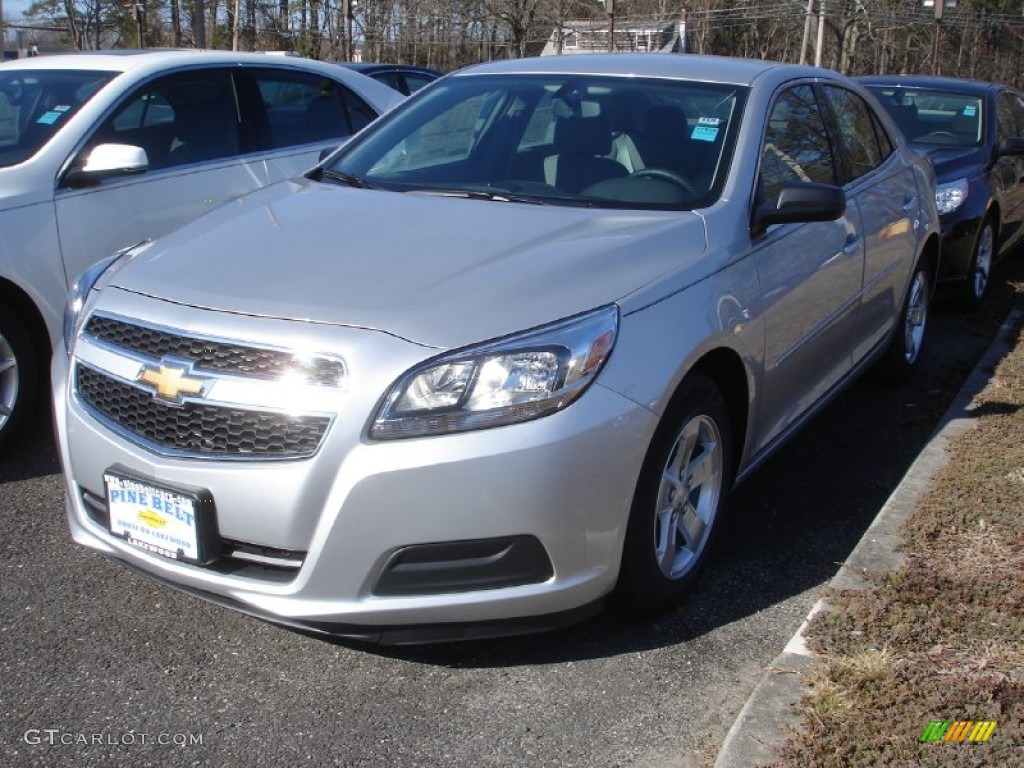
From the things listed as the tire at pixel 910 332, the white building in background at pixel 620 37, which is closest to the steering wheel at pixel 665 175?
the tire at pixel 910 332

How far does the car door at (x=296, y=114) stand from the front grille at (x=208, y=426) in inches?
116

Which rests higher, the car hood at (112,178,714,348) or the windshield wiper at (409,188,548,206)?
→ the windshield wiper at (409,188,548,206)

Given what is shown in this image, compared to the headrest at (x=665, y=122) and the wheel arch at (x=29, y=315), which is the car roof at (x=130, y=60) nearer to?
the wheel arch at (x=29, y=315)

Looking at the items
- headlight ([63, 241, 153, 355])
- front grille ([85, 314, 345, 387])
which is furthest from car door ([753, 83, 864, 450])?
headlight ([63, 241, 153, 355])

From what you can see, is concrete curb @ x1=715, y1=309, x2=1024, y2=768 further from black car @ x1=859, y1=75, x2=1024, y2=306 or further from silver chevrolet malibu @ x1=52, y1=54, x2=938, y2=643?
black car @ x1=859, y1=75, x2=1024, y2=306

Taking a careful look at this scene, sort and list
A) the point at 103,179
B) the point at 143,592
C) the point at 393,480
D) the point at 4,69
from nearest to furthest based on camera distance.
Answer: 1. the point at 393,480
2. the point at 143,592
3. the point at 103,179
4. the point at 4,69

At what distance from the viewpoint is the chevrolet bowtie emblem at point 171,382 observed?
2996 millimetres

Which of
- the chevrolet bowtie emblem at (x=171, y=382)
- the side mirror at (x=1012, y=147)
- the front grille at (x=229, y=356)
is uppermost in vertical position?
the side mirror at (x=1012, y=147)

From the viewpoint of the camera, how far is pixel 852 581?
11.8ft

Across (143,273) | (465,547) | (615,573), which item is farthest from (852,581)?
(143,273)

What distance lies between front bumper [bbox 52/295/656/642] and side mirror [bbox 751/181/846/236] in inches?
45.1

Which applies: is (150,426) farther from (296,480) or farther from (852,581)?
(852,581)

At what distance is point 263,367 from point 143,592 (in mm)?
1194

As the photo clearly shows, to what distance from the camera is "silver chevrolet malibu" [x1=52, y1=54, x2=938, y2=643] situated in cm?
287
